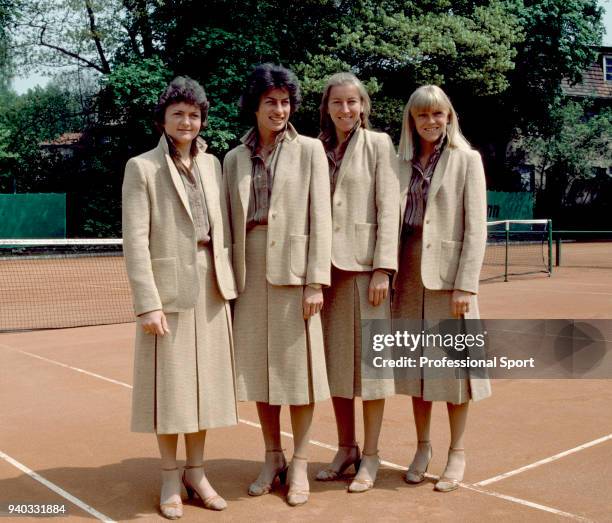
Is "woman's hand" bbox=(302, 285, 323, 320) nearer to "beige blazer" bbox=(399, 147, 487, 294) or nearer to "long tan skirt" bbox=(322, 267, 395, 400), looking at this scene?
"long tan skirt" bbox=(322, 267, 395, 400)

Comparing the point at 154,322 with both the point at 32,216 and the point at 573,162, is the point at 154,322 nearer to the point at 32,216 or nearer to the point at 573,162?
the point at 32,216

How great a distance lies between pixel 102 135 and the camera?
3048cm

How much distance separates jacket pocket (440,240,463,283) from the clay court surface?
110cm

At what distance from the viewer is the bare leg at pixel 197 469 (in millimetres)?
4055

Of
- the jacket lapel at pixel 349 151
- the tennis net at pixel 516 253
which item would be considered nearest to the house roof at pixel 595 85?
the tennis net at pixel 516 253

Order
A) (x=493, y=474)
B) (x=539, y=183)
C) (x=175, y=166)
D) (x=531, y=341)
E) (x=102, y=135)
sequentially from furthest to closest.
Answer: (x=539, y=183) < (x=102, y=135) < (x=531, y=341) < (x=493, y=474) < (x=175, y=166)

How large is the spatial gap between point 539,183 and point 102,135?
63.1 feet

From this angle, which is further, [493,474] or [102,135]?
[102,135]

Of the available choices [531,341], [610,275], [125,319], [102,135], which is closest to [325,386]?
[531,341]

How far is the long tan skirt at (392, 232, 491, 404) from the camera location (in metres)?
4.21

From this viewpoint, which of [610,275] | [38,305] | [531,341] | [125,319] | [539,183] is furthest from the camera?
[539,183]

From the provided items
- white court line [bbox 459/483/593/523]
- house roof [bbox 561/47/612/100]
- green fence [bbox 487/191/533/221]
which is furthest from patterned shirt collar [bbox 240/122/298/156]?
house roof [bbox 561/47/612/100]

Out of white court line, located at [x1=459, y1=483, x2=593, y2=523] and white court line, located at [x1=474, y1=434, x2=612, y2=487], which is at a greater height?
white court line, located at [x1=459, y1=483, x2=593, y2=523]

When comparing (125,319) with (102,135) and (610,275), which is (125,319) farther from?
(102,135)
